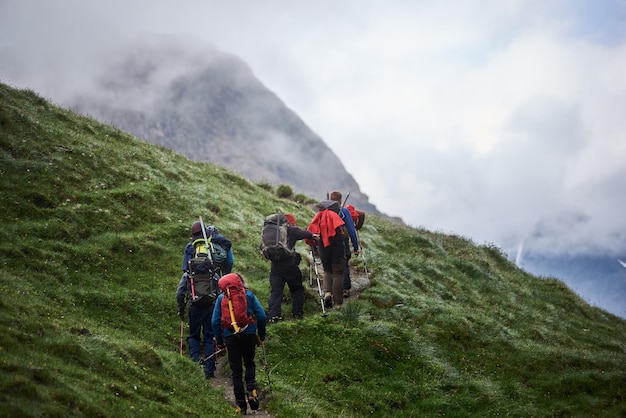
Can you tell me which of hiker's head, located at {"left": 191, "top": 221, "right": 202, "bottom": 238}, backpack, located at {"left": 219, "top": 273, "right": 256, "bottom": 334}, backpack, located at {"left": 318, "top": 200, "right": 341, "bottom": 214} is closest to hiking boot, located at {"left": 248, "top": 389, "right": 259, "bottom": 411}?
backpack, located at {"left": 219, "top": 273, "right": 256, "bottom": 334}

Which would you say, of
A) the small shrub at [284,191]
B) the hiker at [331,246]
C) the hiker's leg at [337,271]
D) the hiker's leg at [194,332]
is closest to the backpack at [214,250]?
the hiker's leg at [194,332]

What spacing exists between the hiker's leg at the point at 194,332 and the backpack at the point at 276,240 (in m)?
3.24

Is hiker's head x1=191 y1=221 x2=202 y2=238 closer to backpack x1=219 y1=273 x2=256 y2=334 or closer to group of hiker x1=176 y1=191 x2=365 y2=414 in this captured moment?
group of hiker x1=176 y1=191 x2=365 y2=414

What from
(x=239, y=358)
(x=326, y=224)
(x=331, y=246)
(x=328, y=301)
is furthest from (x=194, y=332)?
(x=326, y=224)

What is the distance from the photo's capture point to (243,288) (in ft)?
43.7

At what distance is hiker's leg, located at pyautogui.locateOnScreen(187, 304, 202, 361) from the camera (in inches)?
604

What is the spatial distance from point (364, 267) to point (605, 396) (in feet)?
36.3

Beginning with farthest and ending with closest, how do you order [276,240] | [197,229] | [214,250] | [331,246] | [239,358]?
[331,246], [276,240], [197,229], [214,250], [239,358]

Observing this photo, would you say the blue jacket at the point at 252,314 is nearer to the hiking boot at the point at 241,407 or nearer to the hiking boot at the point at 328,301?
the hiking boot at the point at 241,407

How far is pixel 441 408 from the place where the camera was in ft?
49.7

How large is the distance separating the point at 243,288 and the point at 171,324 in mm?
4567

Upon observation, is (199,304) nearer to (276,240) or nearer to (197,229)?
(197,229)

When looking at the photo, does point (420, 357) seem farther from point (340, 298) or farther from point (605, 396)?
point (605, 396)

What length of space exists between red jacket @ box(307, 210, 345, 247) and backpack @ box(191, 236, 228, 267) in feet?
Answer: 13.6
